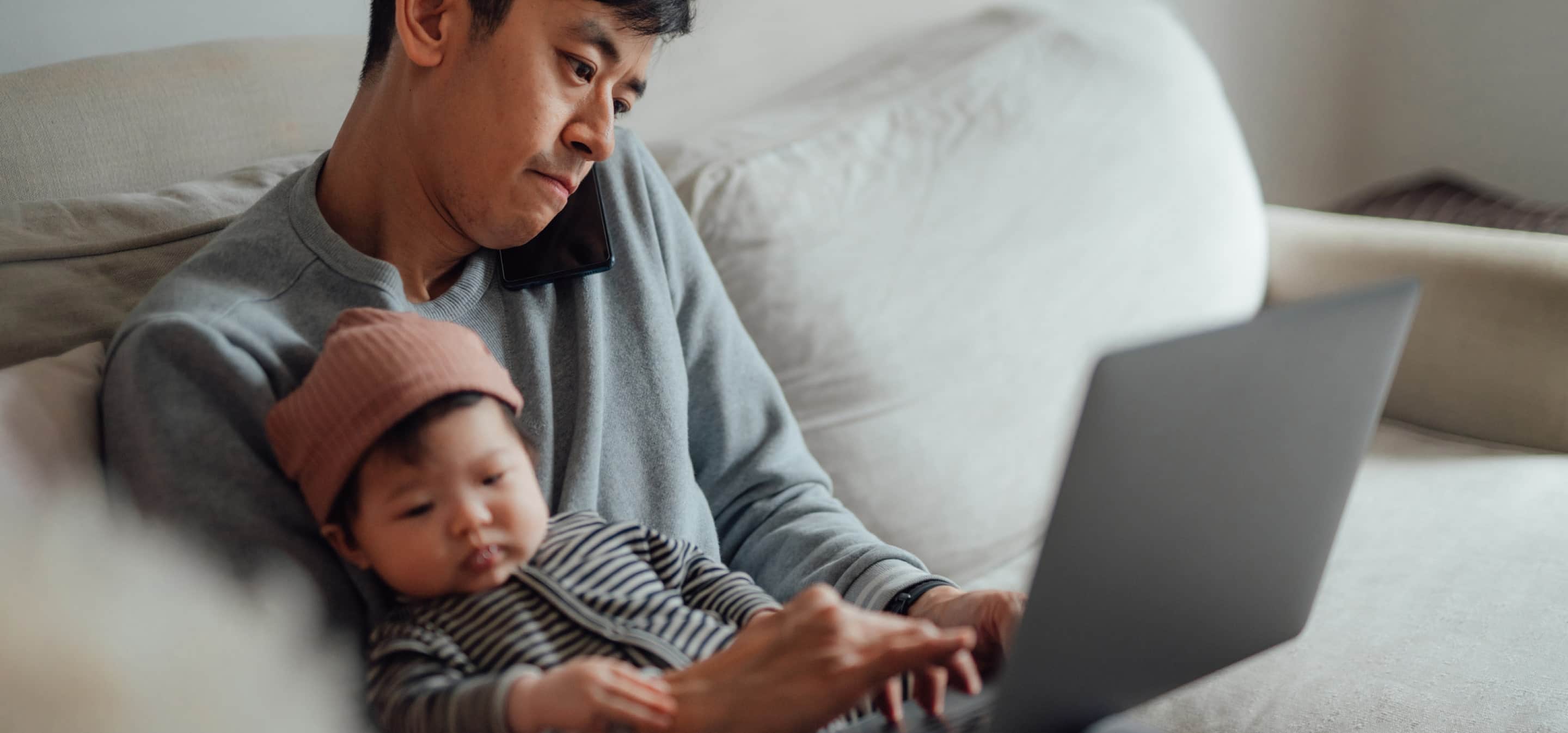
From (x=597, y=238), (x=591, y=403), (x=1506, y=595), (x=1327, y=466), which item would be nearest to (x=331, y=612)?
(x=591, y=403)

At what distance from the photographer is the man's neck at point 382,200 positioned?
2.91ft

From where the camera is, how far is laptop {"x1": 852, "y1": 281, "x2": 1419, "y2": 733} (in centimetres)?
59

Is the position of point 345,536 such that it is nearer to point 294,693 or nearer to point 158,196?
point 294,693

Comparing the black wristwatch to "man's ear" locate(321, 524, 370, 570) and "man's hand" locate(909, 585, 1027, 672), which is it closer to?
"man's hand" locate(909, 585, 1027, 672)

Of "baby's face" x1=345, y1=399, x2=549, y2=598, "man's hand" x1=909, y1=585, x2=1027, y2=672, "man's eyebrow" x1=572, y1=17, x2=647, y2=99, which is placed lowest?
"man's hand" x1=909, y1=585, x2=1027, y2=672

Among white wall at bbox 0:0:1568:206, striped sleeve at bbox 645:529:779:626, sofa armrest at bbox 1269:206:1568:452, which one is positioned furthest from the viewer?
white wall at bbox 0:0:1568:206

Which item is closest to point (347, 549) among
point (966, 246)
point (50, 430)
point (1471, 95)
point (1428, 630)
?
point (50, 430)

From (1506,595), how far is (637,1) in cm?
99

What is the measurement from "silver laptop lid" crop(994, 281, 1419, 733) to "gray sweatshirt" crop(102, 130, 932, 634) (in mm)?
257

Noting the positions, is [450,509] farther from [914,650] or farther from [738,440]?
[738,440]

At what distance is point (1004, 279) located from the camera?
4.63ft

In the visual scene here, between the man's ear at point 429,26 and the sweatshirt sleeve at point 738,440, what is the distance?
23cm

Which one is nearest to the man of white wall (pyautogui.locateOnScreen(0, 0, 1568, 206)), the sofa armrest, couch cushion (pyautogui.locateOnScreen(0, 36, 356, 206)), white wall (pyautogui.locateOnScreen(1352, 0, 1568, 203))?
couch cushion (pyautogui.locateOnScreen(0, 36, 356, 206))

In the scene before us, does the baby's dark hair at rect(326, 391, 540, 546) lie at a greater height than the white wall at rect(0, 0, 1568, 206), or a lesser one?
greater
